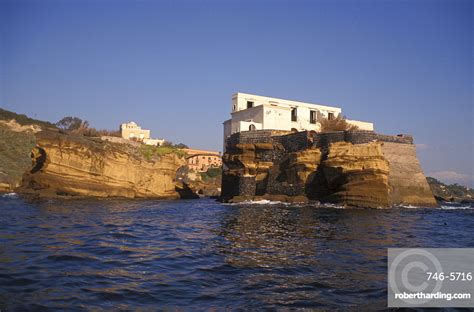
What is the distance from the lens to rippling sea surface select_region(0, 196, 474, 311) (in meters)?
5.00

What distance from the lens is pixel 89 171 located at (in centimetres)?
2625

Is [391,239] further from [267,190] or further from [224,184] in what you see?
[224,184]

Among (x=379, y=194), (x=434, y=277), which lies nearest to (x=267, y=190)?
(x=379, y=194)

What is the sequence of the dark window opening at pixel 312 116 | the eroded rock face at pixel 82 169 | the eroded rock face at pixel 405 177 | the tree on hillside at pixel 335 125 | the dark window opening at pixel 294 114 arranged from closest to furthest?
the eroded rock face at pixel 82 169 < the eroded rock face at pixel 405 177 < the tree on hillside at pixel 335 125 < the dark window opening at pixel 294 114 < the dark window opening at pixel 312 116

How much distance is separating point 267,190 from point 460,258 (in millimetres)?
21833

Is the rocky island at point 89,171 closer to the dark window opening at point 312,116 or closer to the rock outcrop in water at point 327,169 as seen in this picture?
the rock outcrop in water at point 327,169

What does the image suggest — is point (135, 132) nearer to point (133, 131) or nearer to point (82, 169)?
point (133, 131)

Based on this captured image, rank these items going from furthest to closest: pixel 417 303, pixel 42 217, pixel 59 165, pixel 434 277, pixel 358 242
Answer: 1. pixel 59 165
2. pixel 42 217
3. pixel 358 242
4. pixel 434 277
5. pixel 417 303

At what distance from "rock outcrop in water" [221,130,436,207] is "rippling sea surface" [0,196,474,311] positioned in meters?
10.9

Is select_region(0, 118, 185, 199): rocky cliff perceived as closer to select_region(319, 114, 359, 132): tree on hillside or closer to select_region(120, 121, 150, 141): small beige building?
select_region(319, 114, 359, 132): tree on hillside

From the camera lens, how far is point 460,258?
26.2 feet

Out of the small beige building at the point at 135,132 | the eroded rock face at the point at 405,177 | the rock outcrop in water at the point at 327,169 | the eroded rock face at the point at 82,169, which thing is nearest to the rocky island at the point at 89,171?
the eroded rock face at the point at 82,169

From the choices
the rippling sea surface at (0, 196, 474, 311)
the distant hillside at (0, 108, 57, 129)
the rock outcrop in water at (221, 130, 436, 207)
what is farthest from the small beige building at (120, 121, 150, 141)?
the rippling sea surface at (0, 196, 474, 311)

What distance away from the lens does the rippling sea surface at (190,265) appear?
197 inches
